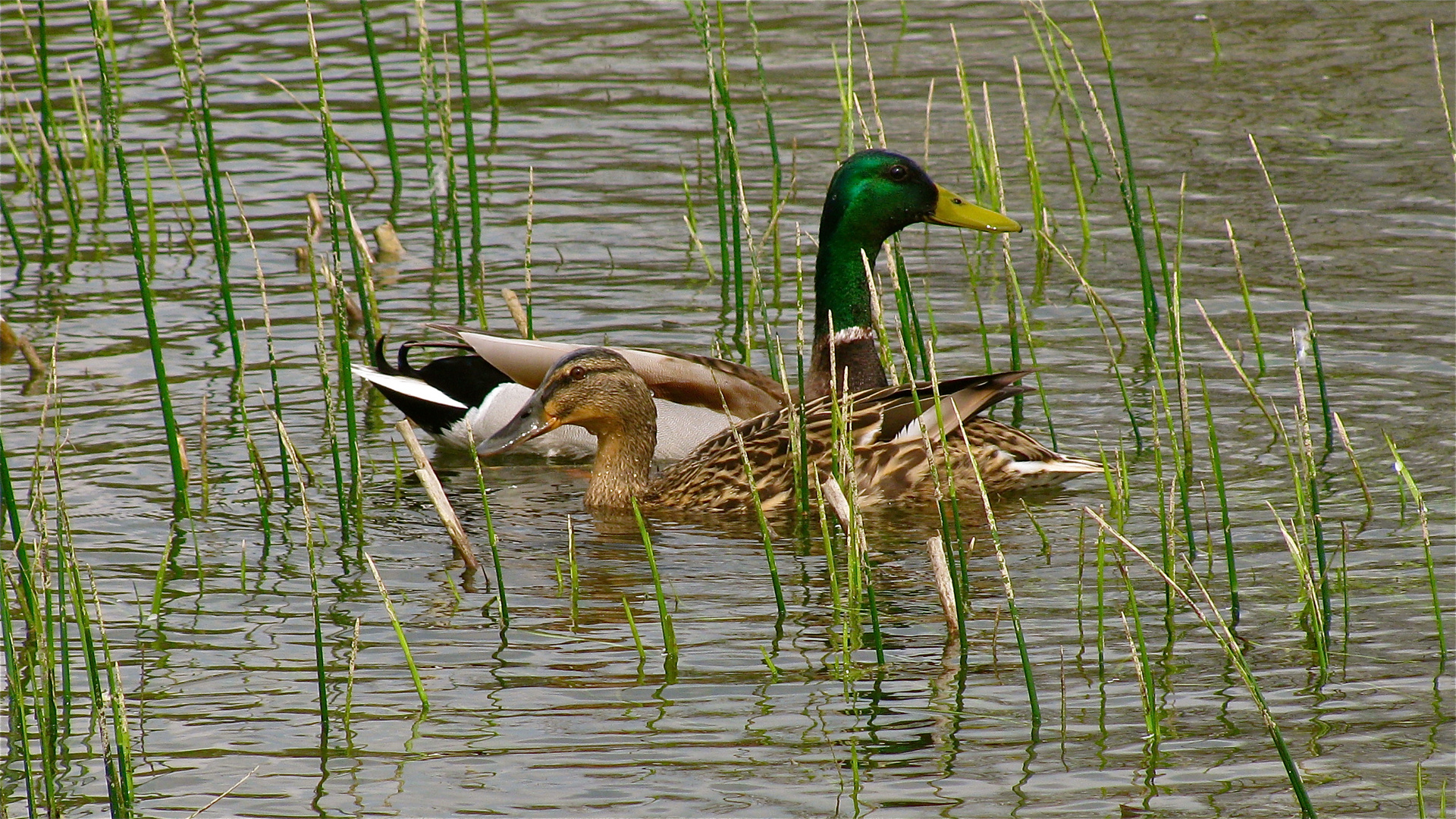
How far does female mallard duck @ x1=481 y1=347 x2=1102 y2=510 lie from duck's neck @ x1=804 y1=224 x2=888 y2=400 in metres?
0.69

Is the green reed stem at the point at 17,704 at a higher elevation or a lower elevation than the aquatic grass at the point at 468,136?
lower

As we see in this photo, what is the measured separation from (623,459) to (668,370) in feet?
1.58

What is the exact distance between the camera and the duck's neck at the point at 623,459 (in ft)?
25.9

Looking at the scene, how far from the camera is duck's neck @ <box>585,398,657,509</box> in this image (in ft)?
25.9

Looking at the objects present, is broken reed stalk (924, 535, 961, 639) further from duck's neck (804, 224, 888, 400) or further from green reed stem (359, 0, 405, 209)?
green reed stem (359, 0, 405, 209)

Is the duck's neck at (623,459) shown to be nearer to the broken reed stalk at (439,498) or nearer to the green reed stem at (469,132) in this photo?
the broken reed stalk at (439,498)

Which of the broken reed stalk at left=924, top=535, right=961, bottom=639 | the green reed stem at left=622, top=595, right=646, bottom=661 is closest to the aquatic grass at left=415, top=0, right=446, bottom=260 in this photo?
the green reed stem at left=622, top=595, right=646, bottom=661

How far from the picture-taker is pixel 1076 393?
8555mm

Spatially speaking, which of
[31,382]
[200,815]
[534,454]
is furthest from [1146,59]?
[200,815]

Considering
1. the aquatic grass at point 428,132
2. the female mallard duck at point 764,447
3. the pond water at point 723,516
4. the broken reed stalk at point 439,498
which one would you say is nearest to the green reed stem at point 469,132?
the aquatic grass at point 428,132

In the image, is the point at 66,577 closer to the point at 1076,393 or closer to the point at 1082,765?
the point at 1082,765

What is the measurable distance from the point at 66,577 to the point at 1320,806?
4174mm

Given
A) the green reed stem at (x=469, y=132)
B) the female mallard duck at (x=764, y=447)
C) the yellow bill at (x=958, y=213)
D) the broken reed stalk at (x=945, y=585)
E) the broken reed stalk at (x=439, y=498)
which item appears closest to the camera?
the broken reed stalk at (x=945, y=585)

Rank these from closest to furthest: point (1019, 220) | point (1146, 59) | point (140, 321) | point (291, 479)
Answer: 1. point (291, 479)
2. point (140, 321)
3. point (1019, 220)
4. point (1146, 59)
